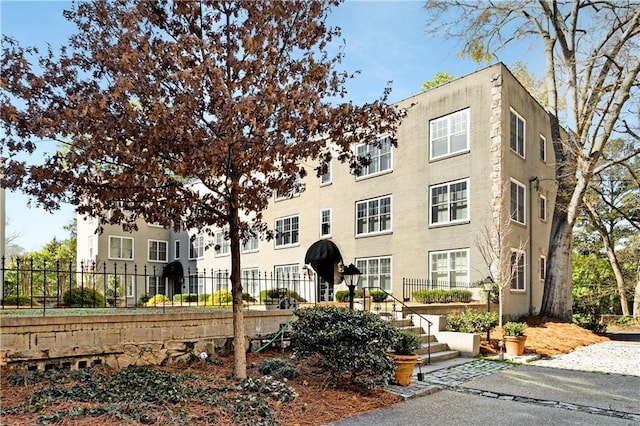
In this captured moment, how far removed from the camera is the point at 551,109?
58.5 ft

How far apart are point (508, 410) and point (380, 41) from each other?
8.04 meters

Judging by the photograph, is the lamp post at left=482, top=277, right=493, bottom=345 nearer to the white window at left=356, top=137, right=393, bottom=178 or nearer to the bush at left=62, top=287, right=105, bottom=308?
the white window at left=356, top=137, right=393, bottom=178

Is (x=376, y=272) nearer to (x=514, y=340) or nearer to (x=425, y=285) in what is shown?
(x=425, y=285)

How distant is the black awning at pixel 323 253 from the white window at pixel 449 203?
15.1ft

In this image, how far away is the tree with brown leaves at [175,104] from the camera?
5508mm

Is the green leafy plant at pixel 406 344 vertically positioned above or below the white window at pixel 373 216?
below

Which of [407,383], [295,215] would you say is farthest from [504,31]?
[407,383]

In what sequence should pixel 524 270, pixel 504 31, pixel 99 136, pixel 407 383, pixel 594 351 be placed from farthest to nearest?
1. pixel 504 31
2. pixel 524 270
3. pixel 594 351
4. pixel 407 383
5. pixel 99 136

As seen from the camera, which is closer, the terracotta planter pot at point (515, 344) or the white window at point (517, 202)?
the terracotta planter pot at point (515, 344)

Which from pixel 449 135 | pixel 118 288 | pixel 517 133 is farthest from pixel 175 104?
pixel 118 288

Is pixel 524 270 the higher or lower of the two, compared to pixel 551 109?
lower

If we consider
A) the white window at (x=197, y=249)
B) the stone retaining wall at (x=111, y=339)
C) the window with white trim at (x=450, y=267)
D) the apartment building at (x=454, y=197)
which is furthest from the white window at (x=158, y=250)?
the stone retaining wall at (x=111, y=339)

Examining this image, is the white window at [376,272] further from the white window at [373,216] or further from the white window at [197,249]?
the white window at [197,249]

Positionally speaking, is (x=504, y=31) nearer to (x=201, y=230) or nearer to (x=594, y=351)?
(x=594, y=351)
